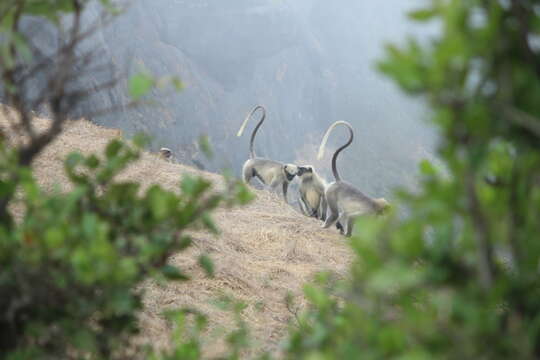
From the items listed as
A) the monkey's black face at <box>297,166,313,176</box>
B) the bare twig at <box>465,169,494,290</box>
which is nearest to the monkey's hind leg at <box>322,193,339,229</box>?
the monkey's black face at <box>297,166,313,176</box>

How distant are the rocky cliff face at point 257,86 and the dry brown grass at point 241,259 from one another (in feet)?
50.5

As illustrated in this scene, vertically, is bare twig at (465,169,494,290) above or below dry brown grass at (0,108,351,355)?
above

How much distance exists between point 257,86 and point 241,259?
84.4ft

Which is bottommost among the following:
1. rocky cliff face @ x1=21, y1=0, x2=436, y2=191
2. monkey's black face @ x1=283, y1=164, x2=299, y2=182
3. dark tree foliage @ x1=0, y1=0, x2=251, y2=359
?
rocky cliff face @ x1=21, y1=0, x2=436, y2=191

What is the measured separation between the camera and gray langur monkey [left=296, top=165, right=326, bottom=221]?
8391mm

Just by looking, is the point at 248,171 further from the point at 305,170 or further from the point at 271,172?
the point at 305,170

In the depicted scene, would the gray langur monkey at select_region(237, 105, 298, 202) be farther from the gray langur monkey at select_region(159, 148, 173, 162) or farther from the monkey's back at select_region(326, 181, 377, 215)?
the monkey's back at select_region(326, 181, 377, 215)

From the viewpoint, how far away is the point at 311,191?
852cm

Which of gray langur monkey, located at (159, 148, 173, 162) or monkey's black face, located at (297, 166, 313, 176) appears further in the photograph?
monkey's black face, located at (297, 166, 313, 176)

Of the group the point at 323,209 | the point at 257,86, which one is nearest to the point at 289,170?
the point at 323,209

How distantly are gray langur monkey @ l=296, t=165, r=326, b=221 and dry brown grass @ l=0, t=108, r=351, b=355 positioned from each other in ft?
3.30

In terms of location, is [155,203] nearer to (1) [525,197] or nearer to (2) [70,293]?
(2) [70,293]

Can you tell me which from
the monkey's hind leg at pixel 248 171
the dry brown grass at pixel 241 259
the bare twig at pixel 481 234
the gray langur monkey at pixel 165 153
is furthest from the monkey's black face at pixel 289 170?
the bare twig at pixel 481 234

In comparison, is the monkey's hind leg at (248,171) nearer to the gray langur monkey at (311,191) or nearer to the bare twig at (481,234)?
the gray langur monkey at (311,191)
